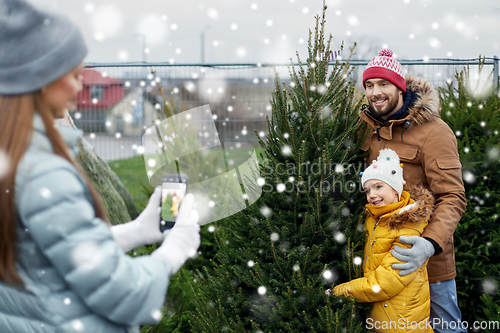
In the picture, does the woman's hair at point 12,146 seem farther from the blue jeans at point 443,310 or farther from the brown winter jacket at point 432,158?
the blue jeans at point 443,310

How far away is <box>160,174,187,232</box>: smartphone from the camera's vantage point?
155 cm

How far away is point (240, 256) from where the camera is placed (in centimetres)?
231

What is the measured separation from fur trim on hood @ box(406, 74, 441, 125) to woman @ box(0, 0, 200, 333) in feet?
7.31

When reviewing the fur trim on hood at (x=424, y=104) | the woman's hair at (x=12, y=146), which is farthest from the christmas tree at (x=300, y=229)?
the woman's hair at (x=12, y=146)

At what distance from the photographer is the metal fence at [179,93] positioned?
628 cm

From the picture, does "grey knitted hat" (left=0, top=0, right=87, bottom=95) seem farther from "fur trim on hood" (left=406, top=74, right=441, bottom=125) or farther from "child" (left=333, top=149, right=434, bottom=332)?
"fur trim on hood" (left=406, top=74, right=441, bottom=125)

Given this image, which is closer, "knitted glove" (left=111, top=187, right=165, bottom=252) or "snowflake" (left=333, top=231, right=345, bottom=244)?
"knitted glove" (left=111, top=187, right=165, bottom=252)

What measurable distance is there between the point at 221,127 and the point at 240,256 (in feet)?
15.2

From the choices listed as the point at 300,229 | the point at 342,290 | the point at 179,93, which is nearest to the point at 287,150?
the point at 300,229

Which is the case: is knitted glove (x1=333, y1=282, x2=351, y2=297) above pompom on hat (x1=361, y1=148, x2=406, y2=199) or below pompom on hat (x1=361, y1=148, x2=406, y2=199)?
below

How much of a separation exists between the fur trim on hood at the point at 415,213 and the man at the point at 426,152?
89 millimetres

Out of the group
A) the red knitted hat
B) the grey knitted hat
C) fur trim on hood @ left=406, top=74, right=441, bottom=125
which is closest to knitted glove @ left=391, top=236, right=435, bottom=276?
fur trim on hood @ left=406, top=74, right=441, bottom=125

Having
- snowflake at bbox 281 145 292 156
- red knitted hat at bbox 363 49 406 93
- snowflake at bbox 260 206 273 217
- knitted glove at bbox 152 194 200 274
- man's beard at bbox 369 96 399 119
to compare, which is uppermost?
red knitted hat at bbox 363 49 406 93

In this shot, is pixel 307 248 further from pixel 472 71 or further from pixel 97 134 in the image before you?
pixel 97 134
